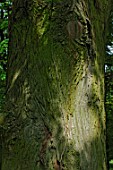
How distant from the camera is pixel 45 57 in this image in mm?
1793

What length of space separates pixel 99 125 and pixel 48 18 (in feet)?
2.03

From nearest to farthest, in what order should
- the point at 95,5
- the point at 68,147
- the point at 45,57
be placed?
the point at 68,147 < the point at 45,57 < the point at 95,5

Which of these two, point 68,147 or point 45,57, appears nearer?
point 68,147

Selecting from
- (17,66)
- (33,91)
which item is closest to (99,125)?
(33,91)

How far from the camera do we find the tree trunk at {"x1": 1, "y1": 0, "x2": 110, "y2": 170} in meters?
1.68

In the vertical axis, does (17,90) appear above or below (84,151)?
above

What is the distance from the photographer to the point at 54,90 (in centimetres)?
175

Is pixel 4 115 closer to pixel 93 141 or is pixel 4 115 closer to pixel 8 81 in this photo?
pixel 8 81

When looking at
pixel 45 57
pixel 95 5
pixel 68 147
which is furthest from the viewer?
pixel 95 5

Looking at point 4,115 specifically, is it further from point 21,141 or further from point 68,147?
point 68,147

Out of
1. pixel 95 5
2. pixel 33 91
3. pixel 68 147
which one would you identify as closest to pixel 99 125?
pixel 68 147

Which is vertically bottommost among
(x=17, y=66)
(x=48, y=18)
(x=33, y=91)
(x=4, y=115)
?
(x=4, y=115)

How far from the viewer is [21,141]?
170 cm

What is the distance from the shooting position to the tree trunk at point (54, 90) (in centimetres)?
168
